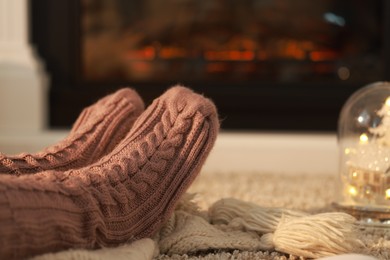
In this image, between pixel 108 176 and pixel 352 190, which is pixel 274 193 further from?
pixel 108 176

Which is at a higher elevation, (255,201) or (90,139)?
(90,139)

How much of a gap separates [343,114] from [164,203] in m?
0.41

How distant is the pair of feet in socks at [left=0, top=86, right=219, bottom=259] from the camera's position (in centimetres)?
80

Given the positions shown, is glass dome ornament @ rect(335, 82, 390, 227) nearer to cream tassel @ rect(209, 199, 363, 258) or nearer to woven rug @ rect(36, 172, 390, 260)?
woven rug @ rect(36, 172, 390, 260)

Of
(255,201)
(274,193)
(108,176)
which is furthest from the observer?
(274,193)

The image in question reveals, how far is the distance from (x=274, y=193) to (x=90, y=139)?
1.98 ft

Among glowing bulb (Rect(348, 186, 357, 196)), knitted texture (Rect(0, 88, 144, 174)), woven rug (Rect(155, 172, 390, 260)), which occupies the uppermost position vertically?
knitted texture (Rect(0, 88, 144, 174))

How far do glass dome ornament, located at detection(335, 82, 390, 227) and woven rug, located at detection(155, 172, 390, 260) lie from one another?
0.05m

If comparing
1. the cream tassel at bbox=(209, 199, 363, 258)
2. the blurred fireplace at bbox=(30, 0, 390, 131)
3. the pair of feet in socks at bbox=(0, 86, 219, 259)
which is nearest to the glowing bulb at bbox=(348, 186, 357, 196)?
the cream tassel at bbox=(209, 199, 363, 258)

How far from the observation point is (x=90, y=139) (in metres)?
1.18

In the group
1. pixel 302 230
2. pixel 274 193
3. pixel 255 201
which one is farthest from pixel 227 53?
pixel 302 230

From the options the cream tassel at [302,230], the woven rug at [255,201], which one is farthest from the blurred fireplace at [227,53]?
the cream tassel at [302,230]

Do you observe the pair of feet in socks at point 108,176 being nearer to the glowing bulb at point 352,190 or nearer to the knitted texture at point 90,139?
the knitted texture at point 90,139

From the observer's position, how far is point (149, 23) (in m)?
2.24
